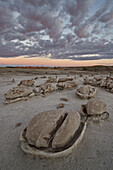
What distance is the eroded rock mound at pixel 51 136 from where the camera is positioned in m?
1.49

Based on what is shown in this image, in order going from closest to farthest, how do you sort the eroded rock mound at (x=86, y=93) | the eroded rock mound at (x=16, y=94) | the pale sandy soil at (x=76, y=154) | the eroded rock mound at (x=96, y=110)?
the pale sandy soil at (x=76, y=154) → the eroded rock mound at (x=96, y=110) → the eroded rock mound at (x=16, y=94) → the eroded rock mound at (x=86, y=93)

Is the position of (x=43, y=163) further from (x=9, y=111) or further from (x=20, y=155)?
(x=9, y=111)

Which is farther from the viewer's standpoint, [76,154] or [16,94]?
[16,94]

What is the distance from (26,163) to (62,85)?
4866mm

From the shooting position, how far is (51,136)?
162 centimetres

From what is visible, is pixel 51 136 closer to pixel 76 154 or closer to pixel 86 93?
pixel 76 154

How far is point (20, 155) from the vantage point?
166 cm

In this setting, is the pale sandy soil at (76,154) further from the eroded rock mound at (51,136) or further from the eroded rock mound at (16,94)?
the eroded rock mound at (16,94)

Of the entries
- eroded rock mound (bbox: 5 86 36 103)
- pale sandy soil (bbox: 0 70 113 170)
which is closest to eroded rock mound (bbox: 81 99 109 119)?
pale sandy soil (bbox: 0 70 113 170)

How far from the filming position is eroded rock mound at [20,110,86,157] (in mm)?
1492

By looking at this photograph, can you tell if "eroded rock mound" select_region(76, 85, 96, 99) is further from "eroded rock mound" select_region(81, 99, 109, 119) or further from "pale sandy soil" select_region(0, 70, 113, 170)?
"pale sandy soil" select_region(0, 70, 113, 170)

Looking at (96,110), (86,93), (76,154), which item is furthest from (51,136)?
(86,93)

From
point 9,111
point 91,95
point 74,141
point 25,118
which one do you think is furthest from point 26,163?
point 91,95

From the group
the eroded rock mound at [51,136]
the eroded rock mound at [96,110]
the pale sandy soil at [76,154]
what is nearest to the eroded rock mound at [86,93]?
the eroded rock mound at [96,110]
